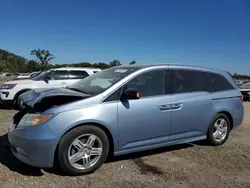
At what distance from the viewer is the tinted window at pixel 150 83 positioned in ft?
15.5

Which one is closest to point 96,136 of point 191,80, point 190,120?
point 190,120

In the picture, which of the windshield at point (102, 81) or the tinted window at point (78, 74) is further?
the tinted window at point (78, 74)

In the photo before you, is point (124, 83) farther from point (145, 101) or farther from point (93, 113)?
point (93, 113)

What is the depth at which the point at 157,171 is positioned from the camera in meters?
4.41

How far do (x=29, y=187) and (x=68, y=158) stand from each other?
62 centimetres

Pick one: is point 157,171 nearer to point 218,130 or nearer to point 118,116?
point 118,116

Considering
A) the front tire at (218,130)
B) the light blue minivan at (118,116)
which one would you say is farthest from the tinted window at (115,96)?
the front tire at (218,130)

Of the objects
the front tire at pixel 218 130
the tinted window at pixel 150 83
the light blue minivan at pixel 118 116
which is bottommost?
the front tire at pixel 218 130

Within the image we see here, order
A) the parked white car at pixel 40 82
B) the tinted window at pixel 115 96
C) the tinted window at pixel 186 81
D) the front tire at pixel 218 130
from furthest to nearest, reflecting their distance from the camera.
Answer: the parked white car at pixel 40 82 < the front tire at pixel 218 130 < the tinted window at pixel 186 81 < the tinted window at pixel 115 96

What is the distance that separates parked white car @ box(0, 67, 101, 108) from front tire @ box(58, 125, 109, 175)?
6903 millimetres

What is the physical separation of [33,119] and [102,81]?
4.65 ft

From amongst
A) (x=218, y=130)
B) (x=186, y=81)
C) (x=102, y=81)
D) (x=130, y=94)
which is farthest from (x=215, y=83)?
(x=102, y=81)

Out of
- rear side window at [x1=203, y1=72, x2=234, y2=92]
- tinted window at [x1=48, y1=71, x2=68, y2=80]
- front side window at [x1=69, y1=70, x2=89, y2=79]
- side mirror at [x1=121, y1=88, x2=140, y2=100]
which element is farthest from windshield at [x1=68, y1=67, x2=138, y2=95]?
front side window at [x1=69, y1=70, x2=89, y2=79]

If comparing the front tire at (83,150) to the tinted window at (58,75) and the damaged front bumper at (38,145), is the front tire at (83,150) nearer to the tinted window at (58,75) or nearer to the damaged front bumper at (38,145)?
the damaged front bumper at (38,145)
